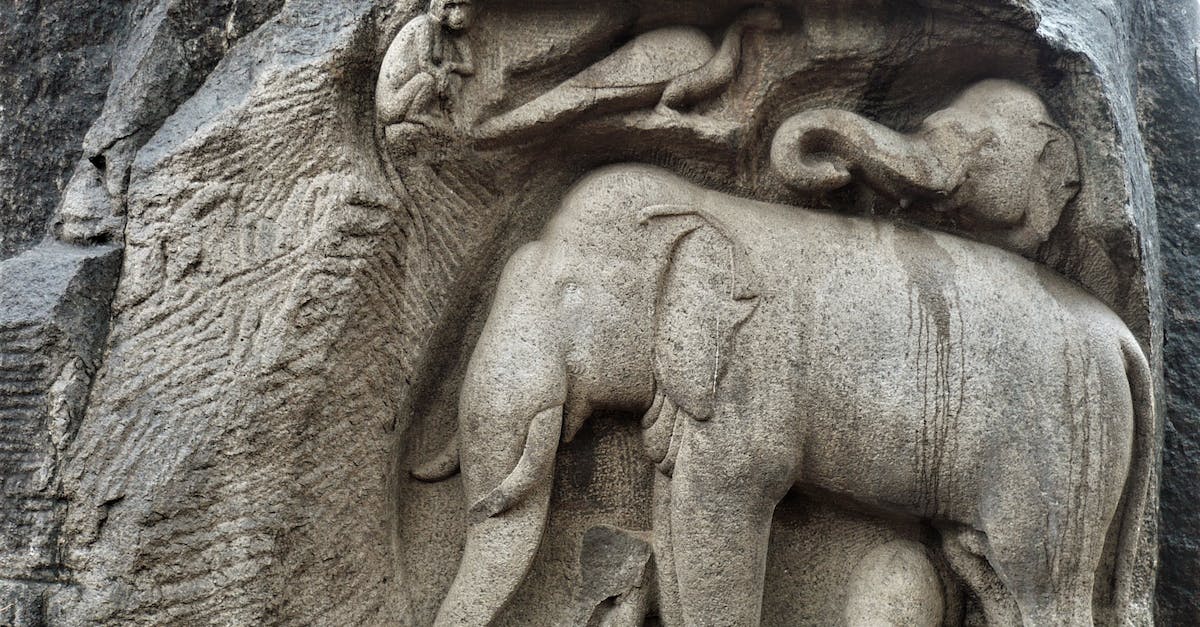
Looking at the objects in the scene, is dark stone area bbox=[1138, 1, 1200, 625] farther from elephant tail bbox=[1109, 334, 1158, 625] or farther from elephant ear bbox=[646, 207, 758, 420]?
elephant ear bbox=[646, 207, 758, 420]

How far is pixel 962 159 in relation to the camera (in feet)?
6.10

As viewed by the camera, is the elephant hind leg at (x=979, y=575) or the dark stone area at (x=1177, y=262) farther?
→ the dark stone area at (x=1177, y=262)

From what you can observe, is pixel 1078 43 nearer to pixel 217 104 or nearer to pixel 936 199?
pixel 936 199

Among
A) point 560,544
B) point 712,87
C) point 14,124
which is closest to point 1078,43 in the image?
point 712,87

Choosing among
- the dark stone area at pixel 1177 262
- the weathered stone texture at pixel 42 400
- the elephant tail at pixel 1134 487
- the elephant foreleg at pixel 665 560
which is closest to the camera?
the weathered stone texture at pixel 42 400

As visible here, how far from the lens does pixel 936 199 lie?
1.88m

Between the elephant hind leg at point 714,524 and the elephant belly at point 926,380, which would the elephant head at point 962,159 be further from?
the elephant hind leg at point 714,524

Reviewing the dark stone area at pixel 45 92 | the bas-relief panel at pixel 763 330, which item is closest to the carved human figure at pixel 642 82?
the bas-relief panel at pixel 763 330

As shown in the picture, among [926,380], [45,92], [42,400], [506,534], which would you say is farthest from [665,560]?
[45,92]

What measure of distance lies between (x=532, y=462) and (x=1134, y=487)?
0.96 m

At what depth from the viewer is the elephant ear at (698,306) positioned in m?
1.78

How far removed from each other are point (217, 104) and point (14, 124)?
42cm

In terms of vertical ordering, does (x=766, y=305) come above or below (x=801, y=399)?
above

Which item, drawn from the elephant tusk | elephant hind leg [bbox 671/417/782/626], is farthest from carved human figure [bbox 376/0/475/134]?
elephant hind leg [bbox 671/417/782/626]
